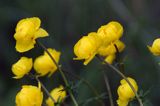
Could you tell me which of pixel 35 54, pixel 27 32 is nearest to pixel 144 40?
pixel 35 54

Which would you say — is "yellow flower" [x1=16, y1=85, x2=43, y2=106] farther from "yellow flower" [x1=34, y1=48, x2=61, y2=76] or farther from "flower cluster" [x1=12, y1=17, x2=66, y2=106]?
"yellow flower" [x1=34, y1=48, x2=61, y2=76]

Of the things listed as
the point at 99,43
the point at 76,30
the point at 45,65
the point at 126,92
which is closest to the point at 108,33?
the point at 99,43

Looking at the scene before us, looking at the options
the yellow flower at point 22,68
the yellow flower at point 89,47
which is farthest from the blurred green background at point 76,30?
the yellow flower at point 89,47

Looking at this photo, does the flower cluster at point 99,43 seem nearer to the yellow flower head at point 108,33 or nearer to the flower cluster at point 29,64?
the yellow flower head at point 108,33

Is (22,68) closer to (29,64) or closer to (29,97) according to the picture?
(29,64)

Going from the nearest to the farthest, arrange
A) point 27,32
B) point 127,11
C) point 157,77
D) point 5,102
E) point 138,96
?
point 138,96 → point 27,32 → point 157,77 → point 5,102 → point 127,11

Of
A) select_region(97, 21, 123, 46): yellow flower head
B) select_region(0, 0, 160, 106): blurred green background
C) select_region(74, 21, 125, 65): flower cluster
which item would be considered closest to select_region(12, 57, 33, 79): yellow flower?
select_region(74, 21, 125, 65): flower cluster

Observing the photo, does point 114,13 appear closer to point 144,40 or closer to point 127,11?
point 127,11
